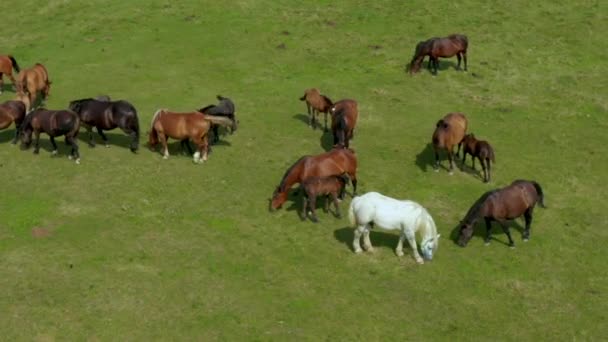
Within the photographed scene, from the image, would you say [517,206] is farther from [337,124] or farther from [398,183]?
[337,124]

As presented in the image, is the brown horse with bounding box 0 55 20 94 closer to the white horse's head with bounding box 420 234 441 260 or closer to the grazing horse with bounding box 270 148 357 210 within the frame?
the grazing horse with bounding box 270 148 357 210

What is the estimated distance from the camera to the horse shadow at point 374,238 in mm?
16281

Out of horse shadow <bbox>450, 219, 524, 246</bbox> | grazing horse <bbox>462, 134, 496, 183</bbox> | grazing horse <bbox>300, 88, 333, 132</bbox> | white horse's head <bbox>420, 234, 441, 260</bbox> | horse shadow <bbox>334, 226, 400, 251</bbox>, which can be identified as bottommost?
horse shadow <bbox>450, 219, 524, 246</bbox>

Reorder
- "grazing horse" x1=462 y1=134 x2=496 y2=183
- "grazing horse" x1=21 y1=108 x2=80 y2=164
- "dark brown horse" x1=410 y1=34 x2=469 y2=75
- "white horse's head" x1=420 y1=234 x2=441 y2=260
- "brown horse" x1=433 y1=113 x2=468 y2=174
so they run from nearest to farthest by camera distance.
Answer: "white horse's head" x1=420 y1=234 x2=441 y2=260, "grazing horse" x1=462 y1=134 x2=496 y2=183, "grazing horse" x1=21 y1=108 x2=80 y2=164, "brown horse" x1=433 y1=113 x2=468 y2=174, "dark brown horse" x1=410 y1=34 x2=469 y2=75

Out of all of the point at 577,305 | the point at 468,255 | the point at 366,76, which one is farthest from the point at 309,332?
the point at 366,76

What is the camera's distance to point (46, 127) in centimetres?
1956

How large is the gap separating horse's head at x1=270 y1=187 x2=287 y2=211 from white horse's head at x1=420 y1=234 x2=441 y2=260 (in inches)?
165

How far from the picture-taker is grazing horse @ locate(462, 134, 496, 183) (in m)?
19.2

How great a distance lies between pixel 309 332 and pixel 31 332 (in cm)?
564

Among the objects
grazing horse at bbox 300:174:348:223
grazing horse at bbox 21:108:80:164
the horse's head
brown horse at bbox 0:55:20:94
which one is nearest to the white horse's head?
grazing horse at bbox 300:174:348:223

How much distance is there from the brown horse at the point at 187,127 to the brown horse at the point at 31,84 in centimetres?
609

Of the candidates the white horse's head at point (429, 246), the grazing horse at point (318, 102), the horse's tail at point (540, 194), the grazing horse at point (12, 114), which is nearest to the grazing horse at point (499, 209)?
the horse's tail at point (540, 194)

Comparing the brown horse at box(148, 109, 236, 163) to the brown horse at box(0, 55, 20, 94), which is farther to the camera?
the brown horse at box(0, 55, 20, 94)

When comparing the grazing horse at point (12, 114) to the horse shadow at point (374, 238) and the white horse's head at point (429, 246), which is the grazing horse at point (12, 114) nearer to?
the horse shadow at point (374, 238)
